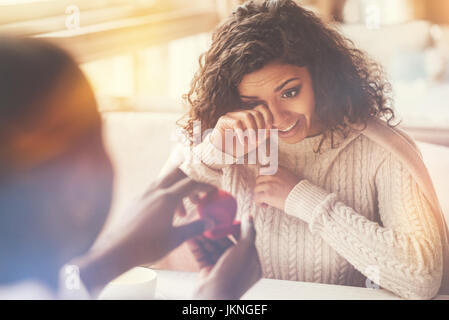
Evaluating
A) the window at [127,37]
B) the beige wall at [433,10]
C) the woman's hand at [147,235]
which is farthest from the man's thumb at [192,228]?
the beige wall at [433,10]

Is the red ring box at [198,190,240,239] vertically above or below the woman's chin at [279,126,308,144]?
below

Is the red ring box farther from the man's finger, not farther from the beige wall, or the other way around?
the beige wall

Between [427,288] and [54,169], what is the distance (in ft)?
2.01

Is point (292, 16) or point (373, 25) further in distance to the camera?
point (373, 25)

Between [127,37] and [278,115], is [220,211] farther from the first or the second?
[127,37]

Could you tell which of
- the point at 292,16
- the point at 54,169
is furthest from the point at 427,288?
the point at 54,169

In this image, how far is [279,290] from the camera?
33.5 inches

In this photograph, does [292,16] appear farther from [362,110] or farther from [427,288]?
[427,288]

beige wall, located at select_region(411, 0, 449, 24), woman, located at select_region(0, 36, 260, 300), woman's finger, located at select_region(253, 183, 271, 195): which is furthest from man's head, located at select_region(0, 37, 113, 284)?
beige wall, located at select_region(411, 0, 449, 24)

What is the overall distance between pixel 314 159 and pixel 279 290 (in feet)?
0.74

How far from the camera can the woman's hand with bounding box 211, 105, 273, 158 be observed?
2.74 feet

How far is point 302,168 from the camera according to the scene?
858 mm

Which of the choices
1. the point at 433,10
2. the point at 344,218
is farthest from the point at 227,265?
the point at 433,10

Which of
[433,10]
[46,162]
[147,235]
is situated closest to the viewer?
[46,162]
